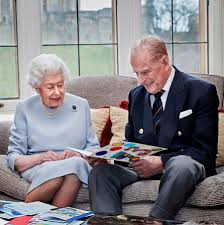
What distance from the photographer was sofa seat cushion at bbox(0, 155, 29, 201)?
8.99 ft

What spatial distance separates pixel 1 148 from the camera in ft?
10.6

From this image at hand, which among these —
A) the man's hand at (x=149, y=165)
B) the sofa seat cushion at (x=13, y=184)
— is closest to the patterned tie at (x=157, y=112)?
the man's hand at (x=149, y=165)

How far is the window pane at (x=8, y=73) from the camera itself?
3.88 m

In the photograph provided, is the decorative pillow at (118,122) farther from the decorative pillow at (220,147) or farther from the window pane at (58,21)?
the window pane at (58,21)

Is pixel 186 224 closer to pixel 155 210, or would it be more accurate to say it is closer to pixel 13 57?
pixel 155 210

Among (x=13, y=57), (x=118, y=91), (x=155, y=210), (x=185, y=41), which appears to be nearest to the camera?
(x=155, y=210)

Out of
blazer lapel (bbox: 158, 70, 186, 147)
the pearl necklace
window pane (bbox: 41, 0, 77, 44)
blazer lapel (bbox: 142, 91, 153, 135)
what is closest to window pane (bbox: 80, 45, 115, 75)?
window pane (bbox: 41, 0, 77, 44)

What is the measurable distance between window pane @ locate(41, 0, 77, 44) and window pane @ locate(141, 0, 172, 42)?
1.74ft

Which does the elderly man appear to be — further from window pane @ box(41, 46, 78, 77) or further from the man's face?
window pane @ box(41, 46, 78, 77)

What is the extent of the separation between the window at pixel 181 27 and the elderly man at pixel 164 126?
4.74 ft

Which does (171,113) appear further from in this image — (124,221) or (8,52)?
(8,52)

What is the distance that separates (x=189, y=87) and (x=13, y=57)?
1637 millimetres

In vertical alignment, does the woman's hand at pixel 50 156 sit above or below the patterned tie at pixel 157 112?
below

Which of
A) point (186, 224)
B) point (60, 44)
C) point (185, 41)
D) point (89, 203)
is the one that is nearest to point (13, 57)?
point (60, 44)
